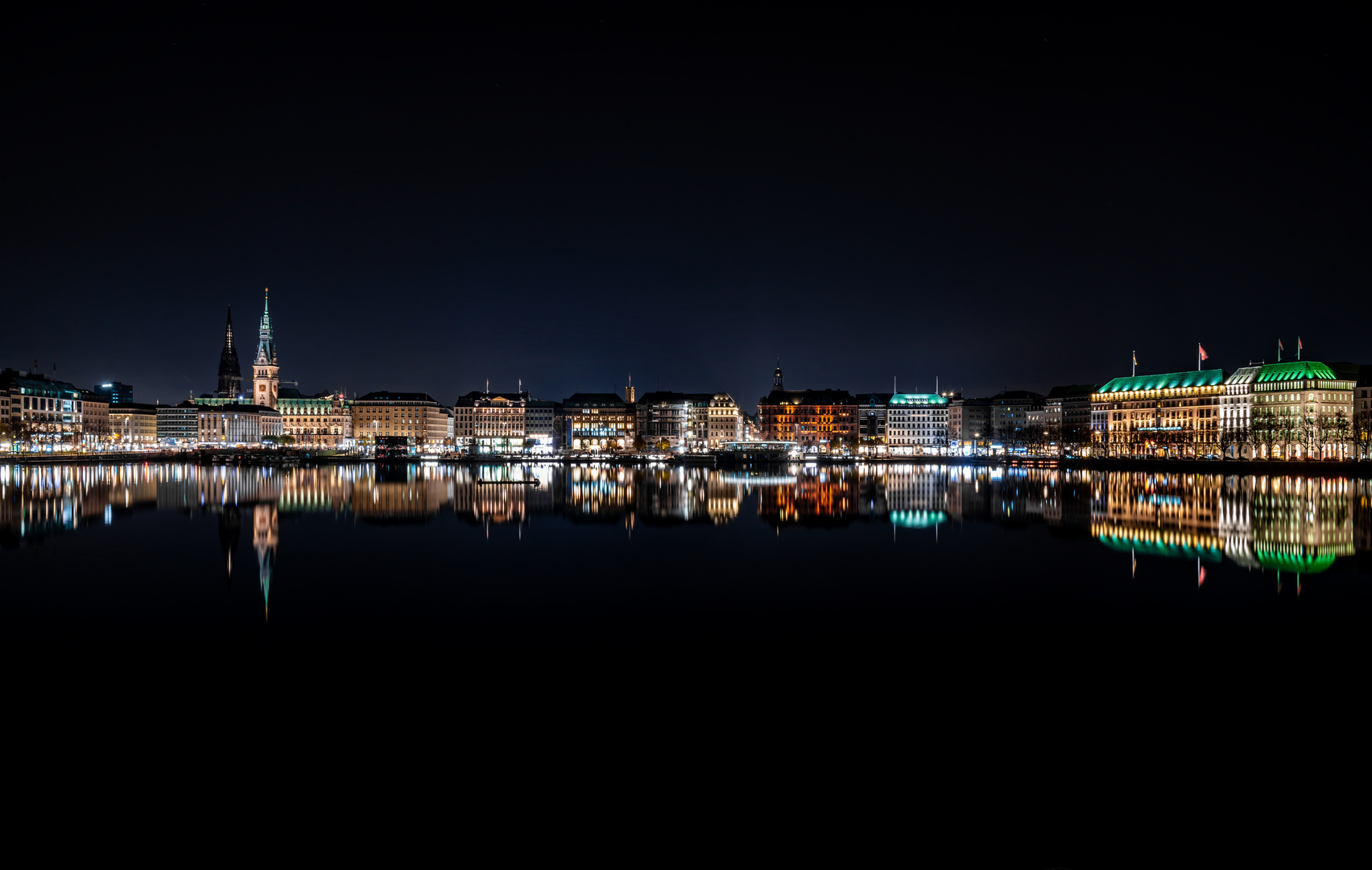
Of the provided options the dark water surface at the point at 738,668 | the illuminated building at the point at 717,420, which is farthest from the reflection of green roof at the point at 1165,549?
the illuminated building at the point at 717,420

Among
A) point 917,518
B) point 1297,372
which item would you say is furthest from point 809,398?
point 917,518

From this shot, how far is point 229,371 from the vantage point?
18438cm

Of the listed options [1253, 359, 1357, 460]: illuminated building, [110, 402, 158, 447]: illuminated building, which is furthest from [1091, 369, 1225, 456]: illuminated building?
[110, 402, 158, 447]: illuminated building

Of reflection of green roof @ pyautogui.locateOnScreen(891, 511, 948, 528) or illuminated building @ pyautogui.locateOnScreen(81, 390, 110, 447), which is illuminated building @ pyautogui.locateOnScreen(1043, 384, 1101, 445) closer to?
reflection of green roof @ pyautogui.locateOnScreen(891, 511, 948, 528)

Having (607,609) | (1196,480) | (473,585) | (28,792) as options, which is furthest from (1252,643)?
(1196,480)

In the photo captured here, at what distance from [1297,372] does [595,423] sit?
111 m

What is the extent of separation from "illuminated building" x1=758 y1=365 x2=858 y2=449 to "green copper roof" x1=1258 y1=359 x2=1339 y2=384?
206 ft

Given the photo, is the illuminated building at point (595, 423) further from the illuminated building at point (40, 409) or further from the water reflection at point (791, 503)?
the water reflection at point (791, 503)

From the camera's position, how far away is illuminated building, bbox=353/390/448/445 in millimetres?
155625

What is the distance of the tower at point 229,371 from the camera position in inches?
7165

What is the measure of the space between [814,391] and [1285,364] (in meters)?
74.3

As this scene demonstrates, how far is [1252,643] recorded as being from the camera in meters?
12.5

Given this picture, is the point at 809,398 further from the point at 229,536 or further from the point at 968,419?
the point at 229,536

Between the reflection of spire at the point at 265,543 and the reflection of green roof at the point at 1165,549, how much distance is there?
21.2 meters
